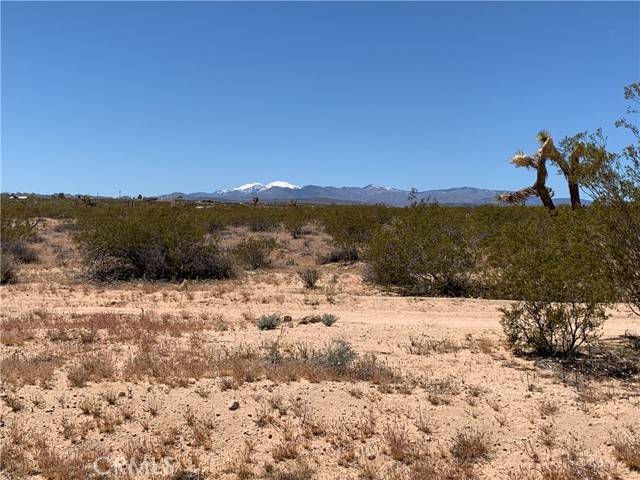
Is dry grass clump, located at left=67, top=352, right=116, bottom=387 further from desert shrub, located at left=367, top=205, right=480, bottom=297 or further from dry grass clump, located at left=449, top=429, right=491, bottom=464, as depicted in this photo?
desert shrub, located at left=367, top=205, right=480, bottom=297

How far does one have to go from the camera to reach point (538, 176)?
80.8ft

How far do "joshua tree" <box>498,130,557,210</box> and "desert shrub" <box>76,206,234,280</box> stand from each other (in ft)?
45.2

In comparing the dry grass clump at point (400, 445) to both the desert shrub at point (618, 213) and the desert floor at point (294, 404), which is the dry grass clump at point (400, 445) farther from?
the desert shrub at point (618, 213)

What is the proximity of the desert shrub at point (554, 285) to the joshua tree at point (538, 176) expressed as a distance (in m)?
15.1

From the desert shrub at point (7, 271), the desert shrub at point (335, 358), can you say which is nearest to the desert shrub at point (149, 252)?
the desert shrub at point (7, 271)

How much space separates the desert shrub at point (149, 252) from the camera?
66.9ft

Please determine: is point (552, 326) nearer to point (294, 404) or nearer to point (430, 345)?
point (430, 345)

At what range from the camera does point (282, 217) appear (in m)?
40.8

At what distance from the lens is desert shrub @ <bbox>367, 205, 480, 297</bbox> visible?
17.8 m

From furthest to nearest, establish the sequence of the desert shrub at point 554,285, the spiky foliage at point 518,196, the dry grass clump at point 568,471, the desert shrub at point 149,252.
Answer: the spiky foliage at point 518,196
the desert shrub at point 149,252
the desert shrub at point 554,285
the dry grass clump at point 568,471

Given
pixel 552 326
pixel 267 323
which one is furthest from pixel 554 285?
pixel 267 323

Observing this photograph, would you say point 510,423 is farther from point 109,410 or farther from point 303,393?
point 109,410

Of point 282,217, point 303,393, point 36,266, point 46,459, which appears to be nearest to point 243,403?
point 303,393

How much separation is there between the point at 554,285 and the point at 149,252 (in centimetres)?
1518
